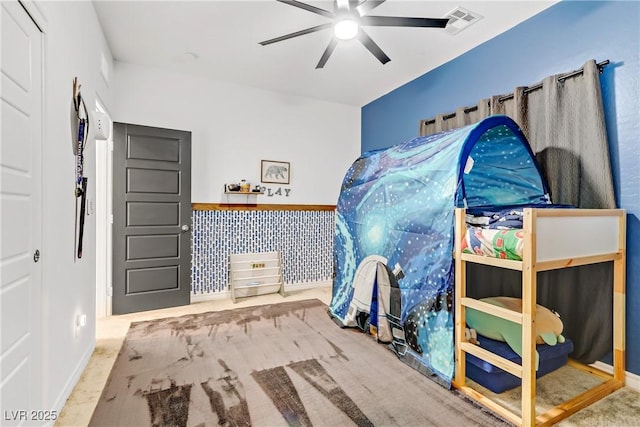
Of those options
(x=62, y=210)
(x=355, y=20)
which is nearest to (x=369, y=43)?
(x=355, y=20)

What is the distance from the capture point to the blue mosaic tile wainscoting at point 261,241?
3.81m

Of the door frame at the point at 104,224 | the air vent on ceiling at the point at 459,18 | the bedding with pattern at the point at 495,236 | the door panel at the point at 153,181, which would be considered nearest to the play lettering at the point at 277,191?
the door panel at the point at 153,181

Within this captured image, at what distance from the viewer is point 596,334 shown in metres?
2.14

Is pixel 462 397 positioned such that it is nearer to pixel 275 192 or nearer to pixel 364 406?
pixel 364 406

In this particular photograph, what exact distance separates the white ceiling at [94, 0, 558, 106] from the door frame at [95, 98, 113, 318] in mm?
967

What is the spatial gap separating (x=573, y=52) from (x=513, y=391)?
2477 mm

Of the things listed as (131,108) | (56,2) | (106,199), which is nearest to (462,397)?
(56,2)

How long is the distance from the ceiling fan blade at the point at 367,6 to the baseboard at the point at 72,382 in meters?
3.15

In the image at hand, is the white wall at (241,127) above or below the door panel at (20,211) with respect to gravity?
above

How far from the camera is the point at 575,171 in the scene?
87.4 inches

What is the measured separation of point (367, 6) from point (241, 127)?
227 cm

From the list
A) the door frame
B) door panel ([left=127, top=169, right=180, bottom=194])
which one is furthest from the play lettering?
the door frame

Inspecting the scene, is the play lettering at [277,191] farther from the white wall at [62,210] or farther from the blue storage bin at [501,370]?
the blue storage bin at [501,370]

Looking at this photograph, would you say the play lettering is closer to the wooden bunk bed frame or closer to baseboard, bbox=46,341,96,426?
baseboard, bbox=46,341,96,426
